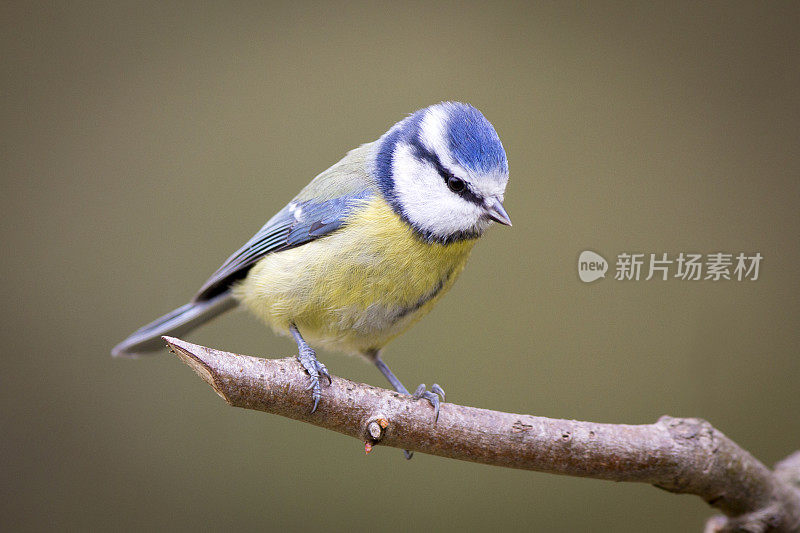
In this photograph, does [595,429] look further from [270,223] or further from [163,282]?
[163,282]

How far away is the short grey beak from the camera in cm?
118

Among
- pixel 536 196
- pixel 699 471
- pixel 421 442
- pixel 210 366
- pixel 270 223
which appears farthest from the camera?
pixel 536 196

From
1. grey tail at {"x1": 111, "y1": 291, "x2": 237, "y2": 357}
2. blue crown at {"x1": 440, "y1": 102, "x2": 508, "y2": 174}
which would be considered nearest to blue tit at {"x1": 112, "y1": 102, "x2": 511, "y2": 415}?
blue crown at {"x1": 440, "y1": 102, "x2": 508, "y2": 174}

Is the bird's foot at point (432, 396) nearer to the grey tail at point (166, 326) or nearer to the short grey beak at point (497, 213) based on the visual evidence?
the short grey beak at point (497, 213)

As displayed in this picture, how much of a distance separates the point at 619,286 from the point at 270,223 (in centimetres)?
123

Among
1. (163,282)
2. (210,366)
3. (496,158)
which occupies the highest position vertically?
(496,158)

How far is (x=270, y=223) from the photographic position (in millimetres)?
1485

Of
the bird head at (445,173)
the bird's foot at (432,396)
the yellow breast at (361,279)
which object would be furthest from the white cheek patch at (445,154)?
the bird's foot at (432,396)

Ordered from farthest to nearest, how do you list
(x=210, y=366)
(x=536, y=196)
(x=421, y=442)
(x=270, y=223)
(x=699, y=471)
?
(x=536, y=196) → (x=270, y=223) → (x=699, y=471) → (x=421, y=442) → (x=210, y=366)

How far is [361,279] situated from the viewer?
128cm

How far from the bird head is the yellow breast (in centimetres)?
3

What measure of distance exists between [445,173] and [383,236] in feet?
0.51

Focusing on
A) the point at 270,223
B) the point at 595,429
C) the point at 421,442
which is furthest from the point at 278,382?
the point at 595,429

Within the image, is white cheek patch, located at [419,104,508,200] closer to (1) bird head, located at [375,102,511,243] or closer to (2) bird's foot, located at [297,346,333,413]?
(1) bird head, located at [375,102,511,243]
